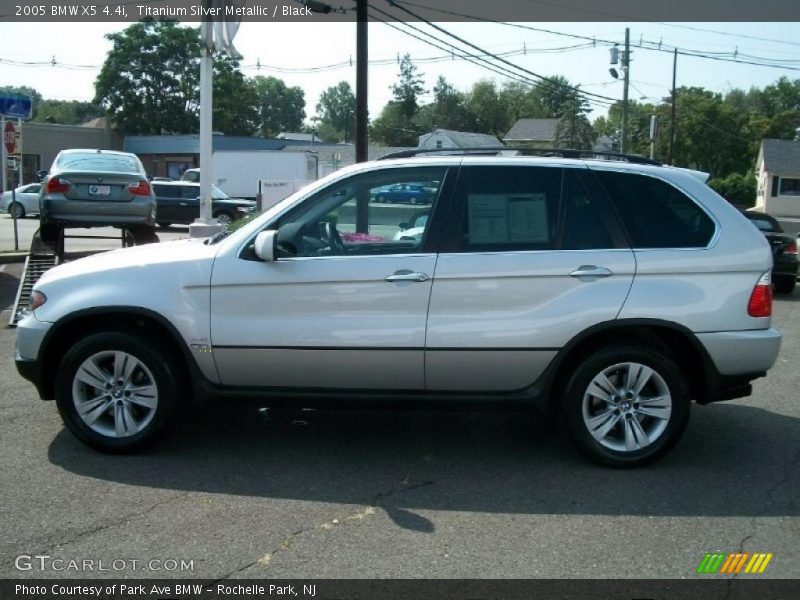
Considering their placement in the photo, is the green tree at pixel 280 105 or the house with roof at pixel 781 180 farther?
the green tree at pixel 280 105

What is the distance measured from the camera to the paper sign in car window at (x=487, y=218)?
5180 mm

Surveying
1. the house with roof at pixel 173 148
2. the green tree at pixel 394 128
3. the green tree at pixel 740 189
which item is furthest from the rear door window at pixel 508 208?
the green tree at pixel 394 128

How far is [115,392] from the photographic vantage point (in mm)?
5301

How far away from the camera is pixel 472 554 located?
4047 millimetres

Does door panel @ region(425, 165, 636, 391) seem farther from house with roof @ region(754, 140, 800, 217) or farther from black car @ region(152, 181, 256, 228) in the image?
house with roof @ region(754, 140, 800, 217)

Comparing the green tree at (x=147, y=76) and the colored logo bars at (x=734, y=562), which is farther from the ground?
the green tree at (x=147, y=76)

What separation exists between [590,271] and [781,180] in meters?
58.0

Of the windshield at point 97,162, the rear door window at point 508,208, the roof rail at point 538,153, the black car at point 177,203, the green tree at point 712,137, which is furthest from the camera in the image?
the green tree at point 712,137

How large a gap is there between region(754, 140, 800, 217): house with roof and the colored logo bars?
5654 centimetres

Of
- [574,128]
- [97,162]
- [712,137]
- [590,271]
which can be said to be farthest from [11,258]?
[712,137]

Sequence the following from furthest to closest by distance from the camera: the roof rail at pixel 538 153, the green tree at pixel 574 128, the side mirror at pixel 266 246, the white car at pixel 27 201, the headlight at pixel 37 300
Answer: the green tree at pixel 574 128 < the white car at pixel 27 201 < the roof rail at pixel 538 153 < the headlight at pixel 37 300 < the side mirror at pixel 266 246

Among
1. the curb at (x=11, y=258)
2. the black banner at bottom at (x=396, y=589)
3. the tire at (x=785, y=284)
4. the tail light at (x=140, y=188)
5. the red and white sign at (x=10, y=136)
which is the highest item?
the red and white sign at (x=10, y=136)

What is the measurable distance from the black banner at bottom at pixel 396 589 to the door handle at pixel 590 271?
6.28 feet

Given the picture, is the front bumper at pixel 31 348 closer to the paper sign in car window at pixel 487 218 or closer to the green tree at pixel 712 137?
the paper sign in car window at pixel 487 218
